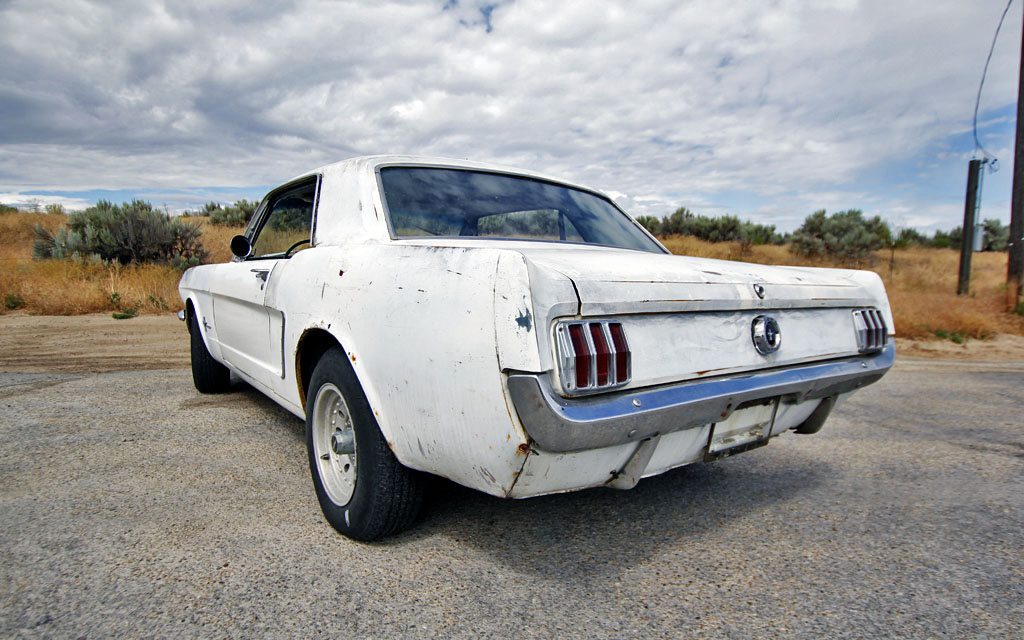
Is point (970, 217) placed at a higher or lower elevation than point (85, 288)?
higher

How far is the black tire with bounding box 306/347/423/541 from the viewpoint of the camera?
6.44 ft

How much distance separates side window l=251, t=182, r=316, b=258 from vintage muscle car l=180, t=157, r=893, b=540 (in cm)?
4

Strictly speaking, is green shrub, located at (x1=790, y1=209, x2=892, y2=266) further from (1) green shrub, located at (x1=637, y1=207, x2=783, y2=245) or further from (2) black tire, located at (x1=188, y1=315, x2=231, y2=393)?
(2) black tire, located at (x1=188, y1=315, x2=231, y2=393)

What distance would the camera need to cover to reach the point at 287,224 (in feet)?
10.5

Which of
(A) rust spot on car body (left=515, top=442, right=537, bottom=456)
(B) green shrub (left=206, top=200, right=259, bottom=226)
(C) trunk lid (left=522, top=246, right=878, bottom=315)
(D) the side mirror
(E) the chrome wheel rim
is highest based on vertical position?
(B) green shrub (left=206, top=200, right=259, bottom=226)

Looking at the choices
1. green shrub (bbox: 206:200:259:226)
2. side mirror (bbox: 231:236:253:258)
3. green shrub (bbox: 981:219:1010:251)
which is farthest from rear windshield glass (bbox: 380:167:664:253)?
green shrub (bbox: 981:219:1010:251)

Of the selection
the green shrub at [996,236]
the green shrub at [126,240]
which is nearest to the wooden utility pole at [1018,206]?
the green shrub at [126,240]

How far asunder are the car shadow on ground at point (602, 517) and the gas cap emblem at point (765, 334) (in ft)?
2.48

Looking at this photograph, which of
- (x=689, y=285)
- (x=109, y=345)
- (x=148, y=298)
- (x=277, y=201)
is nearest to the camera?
(x=689, y=285)

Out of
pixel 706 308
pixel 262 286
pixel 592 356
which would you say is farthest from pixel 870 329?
pixel 262 286

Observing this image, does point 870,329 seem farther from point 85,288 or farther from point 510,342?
point 85,288

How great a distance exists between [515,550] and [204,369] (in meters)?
3.13

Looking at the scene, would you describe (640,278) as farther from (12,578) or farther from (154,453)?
(154,453)

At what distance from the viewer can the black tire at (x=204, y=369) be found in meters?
4.22
